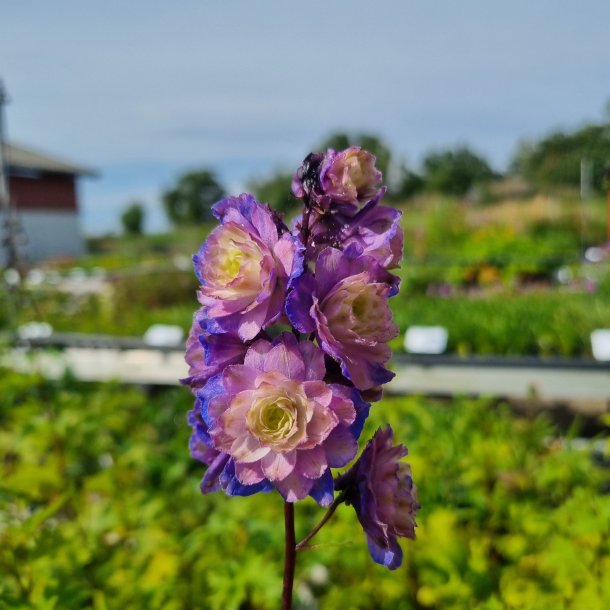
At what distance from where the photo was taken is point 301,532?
1914mm

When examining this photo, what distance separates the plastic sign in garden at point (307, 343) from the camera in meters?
0.85

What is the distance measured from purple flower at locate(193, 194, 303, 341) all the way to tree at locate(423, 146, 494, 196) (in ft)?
146

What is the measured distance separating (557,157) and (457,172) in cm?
761

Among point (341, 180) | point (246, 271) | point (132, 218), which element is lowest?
point (132, 218)

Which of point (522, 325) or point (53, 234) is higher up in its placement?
point (522, 325)

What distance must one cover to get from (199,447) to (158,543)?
3.31ft

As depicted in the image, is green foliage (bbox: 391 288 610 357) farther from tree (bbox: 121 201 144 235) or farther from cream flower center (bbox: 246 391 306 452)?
tree (bbox: 121 201 144 235)

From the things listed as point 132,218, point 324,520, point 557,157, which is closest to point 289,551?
point 324,520

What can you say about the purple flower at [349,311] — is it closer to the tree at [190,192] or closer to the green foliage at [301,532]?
the green foliage at [301,532]

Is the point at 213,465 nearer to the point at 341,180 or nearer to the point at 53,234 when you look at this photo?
the point at 341,180

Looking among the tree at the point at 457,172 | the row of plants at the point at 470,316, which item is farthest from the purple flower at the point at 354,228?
the tree at the point at 457,172

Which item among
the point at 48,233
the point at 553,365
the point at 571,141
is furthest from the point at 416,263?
the point at 571,141

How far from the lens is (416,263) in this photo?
967 cm

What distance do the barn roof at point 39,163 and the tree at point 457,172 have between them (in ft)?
80.6
